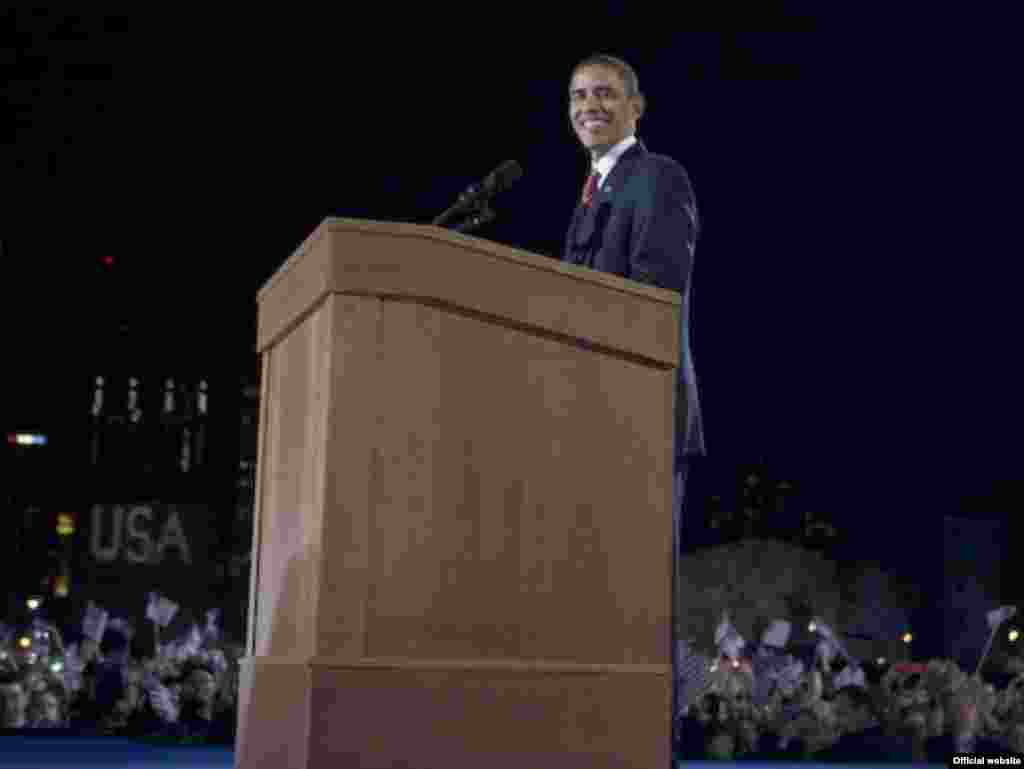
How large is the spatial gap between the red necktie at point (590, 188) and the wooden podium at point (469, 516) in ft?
2.33

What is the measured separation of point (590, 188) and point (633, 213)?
0.24m

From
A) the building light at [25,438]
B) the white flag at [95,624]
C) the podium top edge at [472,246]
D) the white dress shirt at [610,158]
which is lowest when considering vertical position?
the white flag at [95,624]

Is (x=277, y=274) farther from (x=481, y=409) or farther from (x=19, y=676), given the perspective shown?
(x=19, y=676)

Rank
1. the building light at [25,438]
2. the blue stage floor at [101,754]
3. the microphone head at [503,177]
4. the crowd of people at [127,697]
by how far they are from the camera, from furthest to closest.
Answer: the building light at [25,438] → the crowd of people at [127,697] → the blue stage floor at [101,754] → the microphone head at [503,177]

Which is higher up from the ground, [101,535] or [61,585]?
[101,535]

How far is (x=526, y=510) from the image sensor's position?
2938 mm

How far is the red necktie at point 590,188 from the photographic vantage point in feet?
12.4

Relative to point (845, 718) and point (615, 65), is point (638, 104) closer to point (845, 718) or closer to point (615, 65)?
point (615, 65)

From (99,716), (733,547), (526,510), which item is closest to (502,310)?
(526,510)

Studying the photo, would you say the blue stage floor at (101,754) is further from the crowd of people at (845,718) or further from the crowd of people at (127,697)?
the crowd of people at (845,718)

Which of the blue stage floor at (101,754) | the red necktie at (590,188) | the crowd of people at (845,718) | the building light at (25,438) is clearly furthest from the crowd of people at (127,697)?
the building light at (25,438)

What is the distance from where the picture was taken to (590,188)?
3.80 m

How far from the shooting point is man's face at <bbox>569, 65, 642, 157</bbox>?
3750 mm

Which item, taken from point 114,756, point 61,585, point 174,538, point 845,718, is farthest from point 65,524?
point 114,756
